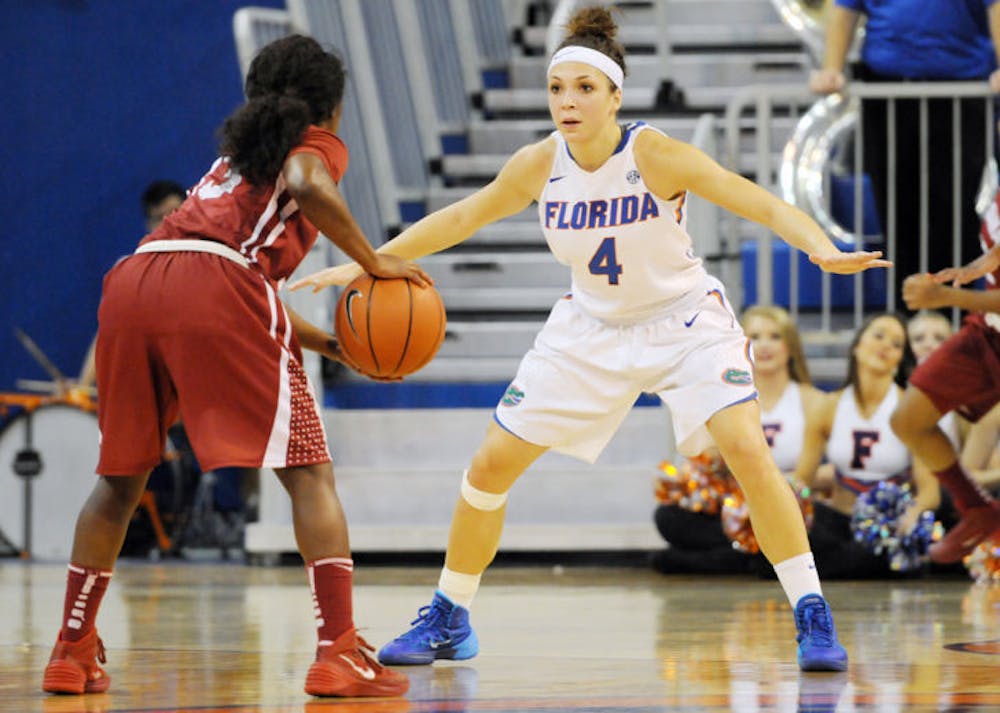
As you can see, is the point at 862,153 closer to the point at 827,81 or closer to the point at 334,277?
the point at 827,81

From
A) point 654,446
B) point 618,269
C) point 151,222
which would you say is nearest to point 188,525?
point 151,222

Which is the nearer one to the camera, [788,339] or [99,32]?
[788,339]

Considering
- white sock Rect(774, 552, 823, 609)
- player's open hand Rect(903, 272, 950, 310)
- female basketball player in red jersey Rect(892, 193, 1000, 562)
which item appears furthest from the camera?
female basketball player in red jersey Rect(892, 193, 1000, 562)

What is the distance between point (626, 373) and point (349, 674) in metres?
1.16

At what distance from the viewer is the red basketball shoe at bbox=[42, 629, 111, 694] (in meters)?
4.30

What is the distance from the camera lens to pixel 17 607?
6.71m

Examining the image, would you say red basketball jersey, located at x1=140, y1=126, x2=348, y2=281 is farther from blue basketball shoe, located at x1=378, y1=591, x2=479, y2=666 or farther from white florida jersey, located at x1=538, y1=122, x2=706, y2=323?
blue basketball shoe, located at x1=378, y1=591, x2=479, y2=666

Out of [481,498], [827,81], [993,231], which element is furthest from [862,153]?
[481,498]

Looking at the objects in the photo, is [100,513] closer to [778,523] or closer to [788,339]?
[778,523]

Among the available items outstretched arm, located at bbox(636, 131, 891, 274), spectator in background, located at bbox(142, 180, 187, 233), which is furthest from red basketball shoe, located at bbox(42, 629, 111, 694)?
spectator in background, located at bbox(142, 180, 187, 233)

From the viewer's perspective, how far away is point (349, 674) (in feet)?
13.8

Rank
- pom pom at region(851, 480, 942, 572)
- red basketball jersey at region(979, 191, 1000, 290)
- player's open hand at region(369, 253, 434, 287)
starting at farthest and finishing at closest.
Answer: pom pom at region(851, 480, 942, 572) < red basketball jersey at region(979, 191, 1000, 290) < player's open hand at region(369, 253, 434, 287)

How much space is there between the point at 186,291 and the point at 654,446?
5.05 meters

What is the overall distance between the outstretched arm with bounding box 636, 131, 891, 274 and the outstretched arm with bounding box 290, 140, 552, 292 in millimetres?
306
